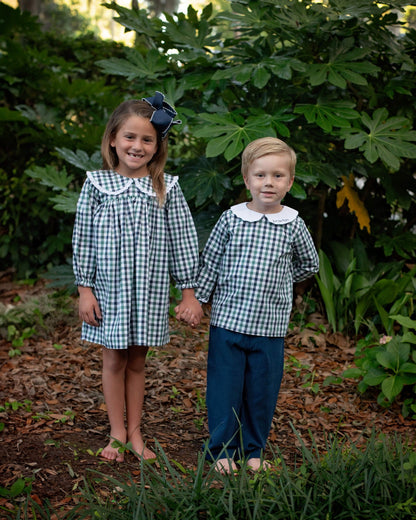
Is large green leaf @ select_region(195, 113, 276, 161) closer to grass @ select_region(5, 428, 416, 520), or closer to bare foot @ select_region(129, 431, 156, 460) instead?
bare foot @ select_region(129, 431, 156, 460)

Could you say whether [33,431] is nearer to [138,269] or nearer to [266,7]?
[138,269]

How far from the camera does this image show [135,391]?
293 centimetres

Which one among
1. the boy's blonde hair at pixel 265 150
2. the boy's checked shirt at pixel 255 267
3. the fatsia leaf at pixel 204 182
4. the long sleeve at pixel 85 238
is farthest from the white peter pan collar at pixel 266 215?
the fatsia leaf at pixel 204 182

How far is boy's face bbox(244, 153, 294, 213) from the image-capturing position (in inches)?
101

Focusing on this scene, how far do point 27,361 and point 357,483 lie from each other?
250 centimetres

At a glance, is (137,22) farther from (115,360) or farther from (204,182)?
(115,360)

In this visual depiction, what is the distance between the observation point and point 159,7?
559 inches

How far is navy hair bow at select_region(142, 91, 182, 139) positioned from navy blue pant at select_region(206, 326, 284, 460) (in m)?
0.91

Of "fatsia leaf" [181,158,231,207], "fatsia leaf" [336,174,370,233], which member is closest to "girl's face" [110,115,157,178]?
"fatsia leaf" [181,158,231,207]

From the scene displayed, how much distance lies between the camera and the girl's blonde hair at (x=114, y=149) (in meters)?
2.68

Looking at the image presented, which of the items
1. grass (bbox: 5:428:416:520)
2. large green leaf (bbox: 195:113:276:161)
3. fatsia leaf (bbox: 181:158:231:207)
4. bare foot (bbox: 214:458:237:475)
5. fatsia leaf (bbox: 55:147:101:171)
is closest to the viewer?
grass (bbox: 5:428:416:520)

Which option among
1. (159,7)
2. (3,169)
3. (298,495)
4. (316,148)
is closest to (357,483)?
(298,495)

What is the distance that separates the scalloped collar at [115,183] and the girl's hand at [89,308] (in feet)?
1.49

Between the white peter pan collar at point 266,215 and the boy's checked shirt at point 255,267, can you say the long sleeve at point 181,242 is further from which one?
the white peter pan collar at point 266,215
